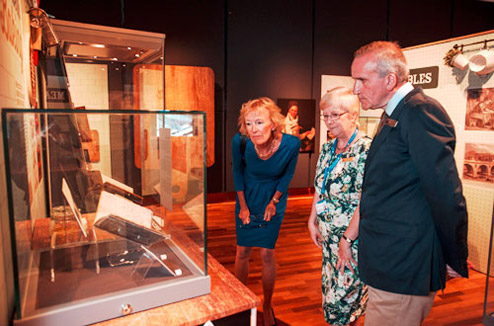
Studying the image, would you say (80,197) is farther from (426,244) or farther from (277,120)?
(277,120)

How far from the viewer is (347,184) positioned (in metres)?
1.80

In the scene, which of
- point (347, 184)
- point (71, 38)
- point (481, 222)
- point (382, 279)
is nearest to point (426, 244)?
point (382, 279)

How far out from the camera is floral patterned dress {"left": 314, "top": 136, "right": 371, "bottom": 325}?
1791 millimetres

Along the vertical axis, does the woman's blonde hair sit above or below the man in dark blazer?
above

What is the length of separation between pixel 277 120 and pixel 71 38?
2.40 meters

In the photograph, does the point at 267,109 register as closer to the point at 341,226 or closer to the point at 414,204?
the point at 341,226

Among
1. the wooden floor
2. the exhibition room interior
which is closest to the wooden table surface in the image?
the exhibition room interior

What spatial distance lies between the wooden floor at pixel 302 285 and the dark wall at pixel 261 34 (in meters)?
2.06

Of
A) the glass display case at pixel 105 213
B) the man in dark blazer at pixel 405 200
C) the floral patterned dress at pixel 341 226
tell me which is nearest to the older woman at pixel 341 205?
the floral patterned dress at pixel 341 226

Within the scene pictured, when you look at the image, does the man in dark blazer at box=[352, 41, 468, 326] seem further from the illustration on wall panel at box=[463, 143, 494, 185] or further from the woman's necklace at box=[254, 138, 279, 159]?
the illustration on wall panel at box=[463, 143, 494, 185]

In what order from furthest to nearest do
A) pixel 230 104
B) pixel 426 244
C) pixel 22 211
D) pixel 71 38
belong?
1. pixel 230 104
2. pixel 71 38
3. pixel 426 244
4. pixel 22 211

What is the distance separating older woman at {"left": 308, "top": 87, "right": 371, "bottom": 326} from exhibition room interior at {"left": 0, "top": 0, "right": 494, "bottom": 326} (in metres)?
0.56

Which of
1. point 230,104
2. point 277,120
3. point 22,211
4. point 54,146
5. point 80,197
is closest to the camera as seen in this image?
point 22,211

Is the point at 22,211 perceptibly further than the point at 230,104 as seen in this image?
No
